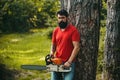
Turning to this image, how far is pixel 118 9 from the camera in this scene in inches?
433

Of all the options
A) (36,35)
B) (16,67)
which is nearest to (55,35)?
(16,67)

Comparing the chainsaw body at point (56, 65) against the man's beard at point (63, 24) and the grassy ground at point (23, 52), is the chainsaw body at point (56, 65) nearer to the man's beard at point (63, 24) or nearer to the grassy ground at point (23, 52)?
the man's beard at point (63, 24)

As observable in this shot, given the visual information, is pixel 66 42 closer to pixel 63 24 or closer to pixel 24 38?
pixel 63 24

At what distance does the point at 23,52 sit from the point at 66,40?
39.8ft

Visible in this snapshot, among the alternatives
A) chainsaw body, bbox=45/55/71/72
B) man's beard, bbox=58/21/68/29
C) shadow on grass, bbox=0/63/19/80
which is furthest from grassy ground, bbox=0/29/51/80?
man's beard, bbox=58/21/68/29

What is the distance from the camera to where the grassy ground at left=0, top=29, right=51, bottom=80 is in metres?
13.6

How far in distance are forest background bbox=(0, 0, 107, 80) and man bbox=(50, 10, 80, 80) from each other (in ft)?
19.9

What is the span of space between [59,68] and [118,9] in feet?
16.3

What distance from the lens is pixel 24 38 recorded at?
23.0m

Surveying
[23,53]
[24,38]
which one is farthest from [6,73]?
[24,38]

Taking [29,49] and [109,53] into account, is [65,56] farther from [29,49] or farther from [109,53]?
[29,49]

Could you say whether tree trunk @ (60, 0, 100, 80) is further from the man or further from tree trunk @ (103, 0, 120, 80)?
tree trunk @ (103, 0, 120, 80)

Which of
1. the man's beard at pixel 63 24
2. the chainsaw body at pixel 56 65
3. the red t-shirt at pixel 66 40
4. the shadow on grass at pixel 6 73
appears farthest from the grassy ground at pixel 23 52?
the man's beard at pixel 63 24

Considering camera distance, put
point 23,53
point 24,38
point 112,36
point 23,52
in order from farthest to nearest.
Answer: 1. point 24,38
2. point 23,52
3. point 23,53
4. point 112,36
